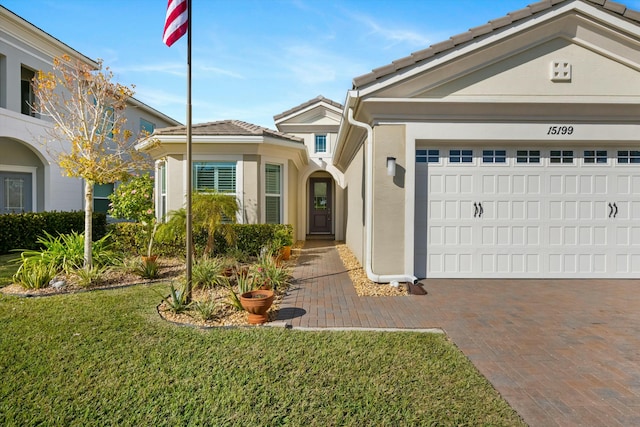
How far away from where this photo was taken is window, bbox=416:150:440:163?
24.9 feet

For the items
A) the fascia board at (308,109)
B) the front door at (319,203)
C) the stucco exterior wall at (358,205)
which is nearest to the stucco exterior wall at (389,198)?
the stucco exterior wall at (358,205)

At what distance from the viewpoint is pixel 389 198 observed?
7.33 metres

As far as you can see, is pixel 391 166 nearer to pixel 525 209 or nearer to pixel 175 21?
pixel 525 209

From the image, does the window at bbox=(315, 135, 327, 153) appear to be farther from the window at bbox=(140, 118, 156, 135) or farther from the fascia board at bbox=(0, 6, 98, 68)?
the window at bbox=(140, 118, 156, 135)

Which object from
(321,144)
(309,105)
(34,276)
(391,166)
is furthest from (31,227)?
(309,105)

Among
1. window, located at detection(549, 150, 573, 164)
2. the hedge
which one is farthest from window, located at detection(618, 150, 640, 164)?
the hedge

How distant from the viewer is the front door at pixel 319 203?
18156 mm

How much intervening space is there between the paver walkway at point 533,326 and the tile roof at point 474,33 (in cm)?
433

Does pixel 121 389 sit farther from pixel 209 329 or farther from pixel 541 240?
pixel 541 240

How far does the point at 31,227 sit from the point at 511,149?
13807 millimetres

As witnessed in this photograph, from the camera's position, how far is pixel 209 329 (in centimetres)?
486

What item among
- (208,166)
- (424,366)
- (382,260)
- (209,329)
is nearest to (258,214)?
(208,166)

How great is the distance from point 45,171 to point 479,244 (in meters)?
15.7

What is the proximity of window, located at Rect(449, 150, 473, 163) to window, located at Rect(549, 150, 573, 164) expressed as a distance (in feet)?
5.78
